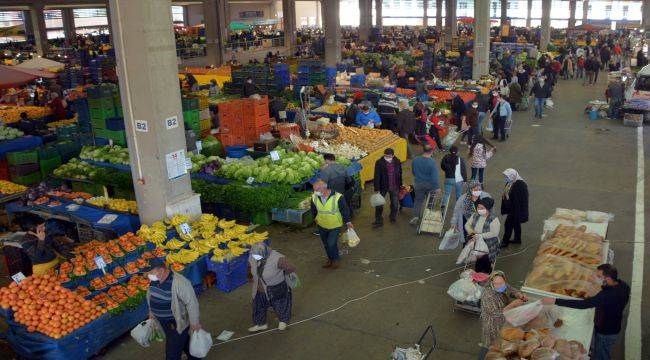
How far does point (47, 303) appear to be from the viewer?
23.5 feet

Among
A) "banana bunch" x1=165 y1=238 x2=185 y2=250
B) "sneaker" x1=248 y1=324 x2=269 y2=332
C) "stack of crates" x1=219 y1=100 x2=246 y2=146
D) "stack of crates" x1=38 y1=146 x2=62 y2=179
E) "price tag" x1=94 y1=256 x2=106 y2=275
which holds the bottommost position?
"sneaker" x1=248 y1=324 x2=269 y2=332

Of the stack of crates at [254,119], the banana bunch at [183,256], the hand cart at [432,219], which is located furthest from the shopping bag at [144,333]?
the stack of crates at [254,119]

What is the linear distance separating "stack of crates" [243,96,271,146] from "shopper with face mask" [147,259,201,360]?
7751 millimetres

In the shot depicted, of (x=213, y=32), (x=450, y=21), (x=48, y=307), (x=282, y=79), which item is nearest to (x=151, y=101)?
(x=48, y=307)

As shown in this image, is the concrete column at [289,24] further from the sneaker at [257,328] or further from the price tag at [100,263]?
the sneaker at [257,328]

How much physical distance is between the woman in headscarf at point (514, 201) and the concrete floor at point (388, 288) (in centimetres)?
46

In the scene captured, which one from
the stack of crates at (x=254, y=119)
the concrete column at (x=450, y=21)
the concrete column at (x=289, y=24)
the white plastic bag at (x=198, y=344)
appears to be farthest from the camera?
the concrete column at (x=450, y=21)

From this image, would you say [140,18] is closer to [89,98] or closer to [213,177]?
[213,177]

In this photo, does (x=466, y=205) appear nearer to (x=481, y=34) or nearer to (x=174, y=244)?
(x=174, y=244)

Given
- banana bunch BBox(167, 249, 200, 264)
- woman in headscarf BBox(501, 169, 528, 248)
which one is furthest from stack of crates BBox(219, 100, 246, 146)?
woman in headscarf BBox(501, 169, 528, 248)

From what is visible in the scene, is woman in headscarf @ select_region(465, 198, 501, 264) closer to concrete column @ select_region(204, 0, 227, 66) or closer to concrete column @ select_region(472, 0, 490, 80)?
concrete column @ select_region(472, 0, 490, 80)

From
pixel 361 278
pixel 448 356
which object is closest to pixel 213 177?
pixel 361 278

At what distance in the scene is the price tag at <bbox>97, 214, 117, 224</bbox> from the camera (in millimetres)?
10094

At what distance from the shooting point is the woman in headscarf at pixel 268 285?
7.37 m
